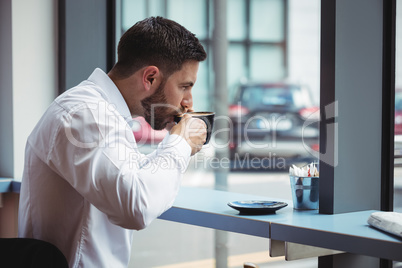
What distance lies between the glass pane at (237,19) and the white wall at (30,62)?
184 cm

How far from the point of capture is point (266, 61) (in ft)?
15.3

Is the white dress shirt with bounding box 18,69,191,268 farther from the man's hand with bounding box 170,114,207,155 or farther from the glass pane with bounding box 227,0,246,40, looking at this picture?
the glass pane with bounding box 227,0,246,40

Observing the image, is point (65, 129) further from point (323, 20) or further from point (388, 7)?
point (388, 7)

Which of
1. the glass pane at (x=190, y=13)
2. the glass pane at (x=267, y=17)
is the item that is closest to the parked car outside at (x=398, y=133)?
the glass pane at (x=190, y=13)

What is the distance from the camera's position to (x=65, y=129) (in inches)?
45.4

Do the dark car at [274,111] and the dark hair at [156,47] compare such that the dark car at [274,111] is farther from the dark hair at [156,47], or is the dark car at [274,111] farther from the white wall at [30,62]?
the dark hair at [156,47]

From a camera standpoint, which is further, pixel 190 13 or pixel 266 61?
pixel 266 61

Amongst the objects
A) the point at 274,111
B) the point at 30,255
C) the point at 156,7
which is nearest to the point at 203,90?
the point at 156,7

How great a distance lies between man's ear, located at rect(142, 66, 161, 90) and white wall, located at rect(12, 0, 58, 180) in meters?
1.07

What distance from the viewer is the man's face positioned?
1.42 m

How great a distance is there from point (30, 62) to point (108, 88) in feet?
3.46

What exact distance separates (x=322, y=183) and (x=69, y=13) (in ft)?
4.81

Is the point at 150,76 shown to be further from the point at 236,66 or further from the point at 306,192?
the point at 236,66

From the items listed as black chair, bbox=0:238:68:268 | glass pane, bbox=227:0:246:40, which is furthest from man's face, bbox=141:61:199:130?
glass pane, bbox=227:0:246:40
